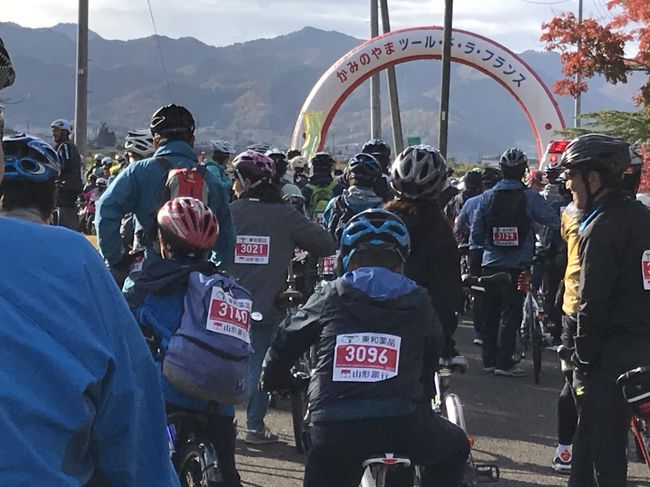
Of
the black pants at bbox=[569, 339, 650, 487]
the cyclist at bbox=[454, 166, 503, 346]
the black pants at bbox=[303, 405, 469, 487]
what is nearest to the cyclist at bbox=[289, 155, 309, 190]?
the cyclist at bbox=[454, 166, 503, 346]

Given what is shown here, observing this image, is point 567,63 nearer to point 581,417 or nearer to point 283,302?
point 283,302

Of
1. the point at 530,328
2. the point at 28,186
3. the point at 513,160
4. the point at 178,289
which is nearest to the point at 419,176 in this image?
the point at 178,289

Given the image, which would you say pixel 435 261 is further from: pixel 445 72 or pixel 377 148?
pixel 445 72

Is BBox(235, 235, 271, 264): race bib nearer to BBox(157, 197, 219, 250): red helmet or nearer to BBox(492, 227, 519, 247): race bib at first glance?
BBox(157, 197, 219, 250): red helmet

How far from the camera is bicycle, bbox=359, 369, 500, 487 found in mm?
3574

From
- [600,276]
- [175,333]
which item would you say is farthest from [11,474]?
[600,276]

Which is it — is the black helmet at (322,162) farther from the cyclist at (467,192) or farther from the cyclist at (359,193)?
the cyclist at (359,193)

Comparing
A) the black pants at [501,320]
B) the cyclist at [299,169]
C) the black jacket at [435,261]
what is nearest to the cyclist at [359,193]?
the black pants at [501,320]

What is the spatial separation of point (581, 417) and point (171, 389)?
207cm

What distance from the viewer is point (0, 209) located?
3.49 metres

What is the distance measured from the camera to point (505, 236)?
29.9ft

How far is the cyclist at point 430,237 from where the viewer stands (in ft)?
15.4

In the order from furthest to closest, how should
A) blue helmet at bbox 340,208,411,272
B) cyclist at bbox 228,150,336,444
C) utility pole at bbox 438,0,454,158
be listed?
1. utility pole at bbox 438,0,454,158
2. cyclist at bbox 228,150,336,444
3. blue helmet at bbox 340,208,411,272

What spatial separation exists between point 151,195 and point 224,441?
74.0 inches
